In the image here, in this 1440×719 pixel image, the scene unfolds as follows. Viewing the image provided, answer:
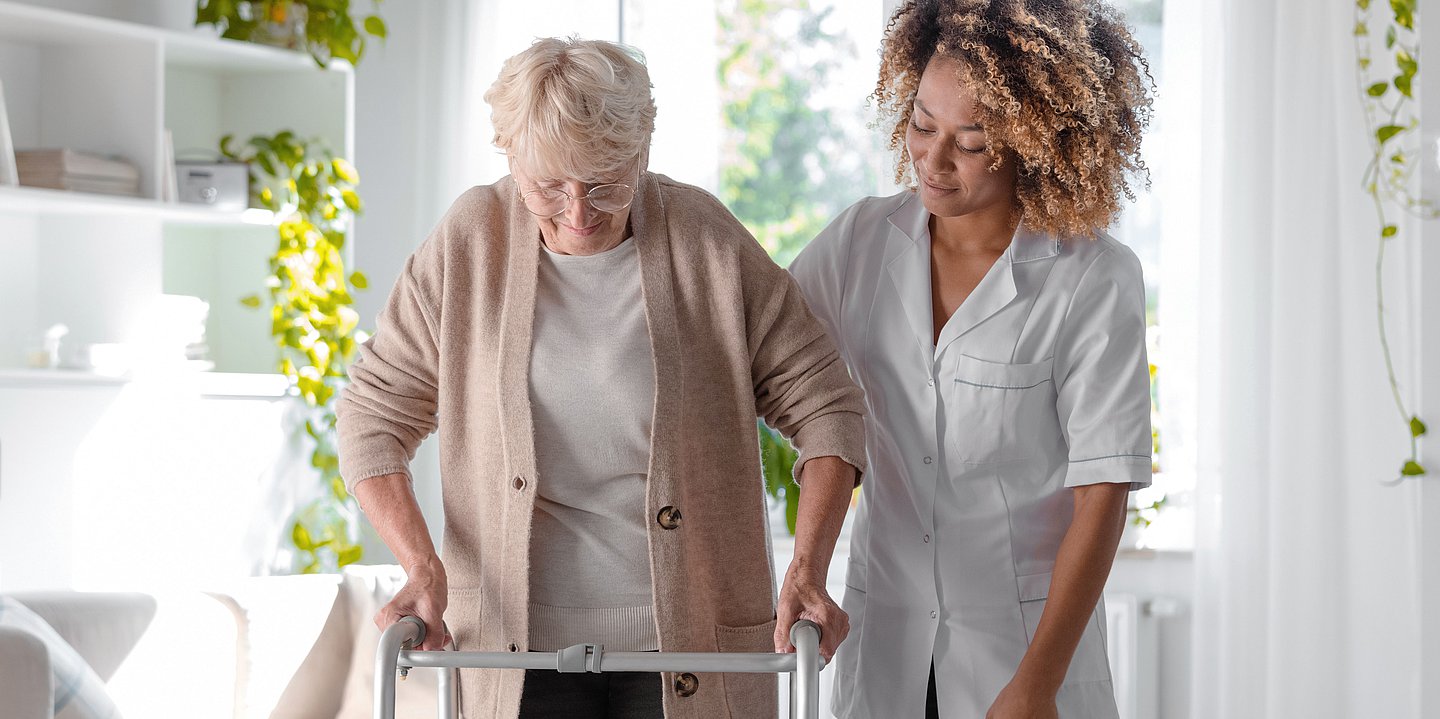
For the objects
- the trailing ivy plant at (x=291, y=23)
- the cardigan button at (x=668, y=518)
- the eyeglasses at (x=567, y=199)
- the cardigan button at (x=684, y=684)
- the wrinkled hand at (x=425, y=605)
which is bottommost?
the cardigan button at (x=684, y=684)

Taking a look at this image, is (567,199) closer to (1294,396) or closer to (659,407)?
(659,407)

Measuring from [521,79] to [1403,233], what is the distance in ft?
7.60

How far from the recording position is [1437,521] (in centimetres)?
296

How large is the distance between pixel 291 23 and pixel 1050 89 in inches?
95.0

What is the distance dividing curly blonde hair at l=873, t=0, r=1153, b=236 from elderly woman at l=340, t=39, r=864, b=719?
34cm

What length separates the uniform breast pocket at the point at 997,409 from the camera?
1.75 metres

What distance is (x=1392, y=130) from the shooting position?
299 centimetres

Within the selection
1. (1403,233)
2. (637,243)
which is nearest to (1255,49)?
(1403,233)

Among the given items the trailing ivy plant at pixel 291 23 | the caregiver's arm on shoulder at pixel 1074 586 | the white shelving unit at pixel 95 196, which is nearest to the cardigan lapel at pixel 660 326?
the caregiver's arm on shoulder at pixel 1074 586

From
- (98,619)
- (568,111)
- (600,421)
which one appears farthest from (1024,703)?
(98,619)

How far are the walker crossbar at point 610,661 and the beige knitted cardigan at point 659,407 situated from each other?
5.2 inches

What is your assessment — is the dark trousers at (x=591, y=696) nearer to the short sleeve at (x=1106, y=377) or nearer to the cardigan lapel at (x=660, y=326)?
the cardigan lapel at (x=660, y=326)

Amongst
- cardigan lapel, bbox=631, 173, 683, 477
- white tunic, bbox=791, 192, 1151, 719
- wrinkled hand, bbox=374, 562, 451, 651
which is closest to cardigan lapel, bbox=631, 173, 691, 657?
cardigan lapel, bbox=631, 173, 683, 477

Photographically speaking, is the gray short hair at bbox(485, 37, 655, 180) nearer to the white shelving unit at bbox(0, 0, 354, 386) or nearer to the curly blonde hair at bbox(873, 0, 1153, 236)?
the curly blonde hair at bbox(873, 0, 1153, 236)
